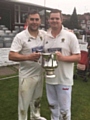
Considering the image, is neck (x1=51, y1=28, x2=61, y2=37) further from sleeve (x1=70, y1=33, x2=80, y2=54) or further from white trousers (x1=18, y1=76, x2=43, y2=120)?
white trousers (x1=18, y1=76, x2=43, y2=120)

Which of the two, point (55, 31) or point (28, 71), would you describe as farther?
point (28, 71)

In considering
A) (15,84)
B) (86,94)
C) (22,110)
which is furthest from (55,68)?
(15,84)

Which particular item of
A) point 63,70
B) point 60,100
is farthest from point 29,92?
point 63,70

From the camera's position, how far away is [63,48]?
2.53m

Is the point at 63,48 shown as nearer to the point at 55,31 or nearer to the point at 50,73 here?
the point at 55,31

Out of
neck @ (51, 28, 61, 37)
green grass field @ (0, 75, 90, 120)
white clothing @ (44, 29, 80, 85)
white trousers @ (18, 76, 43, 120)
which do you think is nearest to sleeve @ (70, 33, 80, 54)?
white clothing @ (44, 29, 80, 85)

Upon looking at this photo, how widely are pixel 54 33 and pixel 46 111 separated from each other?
83.1 inches

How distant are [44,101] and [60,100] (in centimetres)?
199

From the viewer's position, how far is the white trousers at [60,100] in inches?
105

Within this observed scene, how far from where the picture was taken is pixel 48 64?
238 centimetres

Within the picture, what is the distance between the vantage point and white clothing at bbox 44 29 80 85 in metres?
2.52

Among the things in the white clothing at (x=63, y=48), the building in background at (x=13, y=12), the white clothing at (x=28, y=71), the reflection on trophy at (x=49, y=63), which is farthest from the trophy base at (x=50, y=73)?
the building in background at (x=13, y=12)

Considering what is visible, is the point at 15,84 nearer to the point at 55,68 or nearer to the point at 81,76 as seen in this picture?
the point at 81,76

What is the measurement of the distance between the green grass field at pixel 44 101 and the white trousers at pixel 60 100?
952 mm
